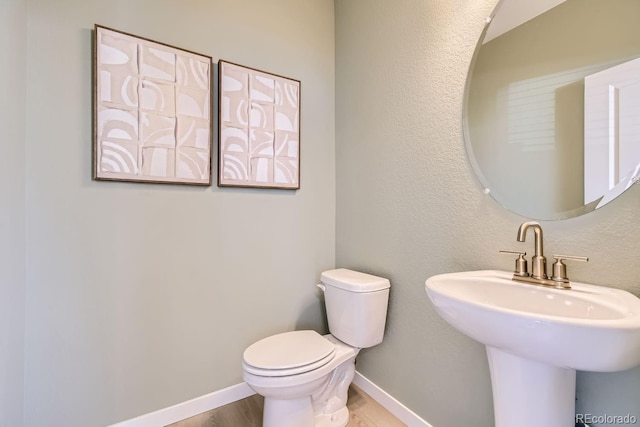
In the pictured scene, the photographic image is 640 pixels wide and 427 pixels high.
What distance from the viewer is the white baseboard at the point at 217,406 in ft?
4.32

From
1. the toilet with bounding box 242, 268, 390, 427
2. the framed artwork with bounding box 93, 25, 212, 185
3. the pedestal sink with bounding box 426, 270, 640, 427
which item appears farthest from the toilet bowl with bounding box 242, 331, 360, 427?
the framed artwork with bounding box 93, 25, 212, 185

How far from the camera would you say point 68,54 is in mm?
1155

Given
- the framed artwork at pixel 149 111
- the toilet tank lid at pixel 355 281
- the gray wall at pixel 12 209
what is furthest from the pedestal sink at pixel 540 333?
the gray wall at pixel 12 209

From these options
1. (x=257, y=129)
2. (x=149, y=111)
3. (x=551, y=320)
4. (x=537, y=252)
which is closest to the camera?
(x=551, y=320)

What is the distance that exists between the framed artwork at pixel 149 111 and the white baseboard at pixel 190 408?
1.13 m

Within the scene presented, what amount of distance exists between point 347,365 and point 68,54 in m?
1.93

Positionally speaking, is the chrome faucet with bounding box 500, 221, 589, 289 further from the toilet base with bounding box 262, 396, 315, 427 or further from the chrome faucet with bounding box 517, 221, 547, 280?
the toilet base with bounding box 262, 396, 315, 427

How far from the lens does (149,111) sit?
1.28 meters

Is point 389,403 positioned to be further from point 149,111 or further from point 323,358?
point 149,111

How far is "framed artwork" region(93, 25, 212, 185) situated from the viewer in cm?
120

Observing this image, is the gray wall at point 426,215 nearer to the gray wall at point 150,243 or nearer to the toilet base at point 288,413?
the gray wall at point 150,243

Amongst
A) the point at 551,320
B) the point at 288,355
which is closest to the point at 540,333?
the point at 551,320

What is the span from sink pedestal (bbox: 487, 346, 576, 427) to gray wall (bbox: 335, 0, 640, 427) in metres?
0.13

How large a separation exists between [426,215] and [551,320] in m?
0.74
